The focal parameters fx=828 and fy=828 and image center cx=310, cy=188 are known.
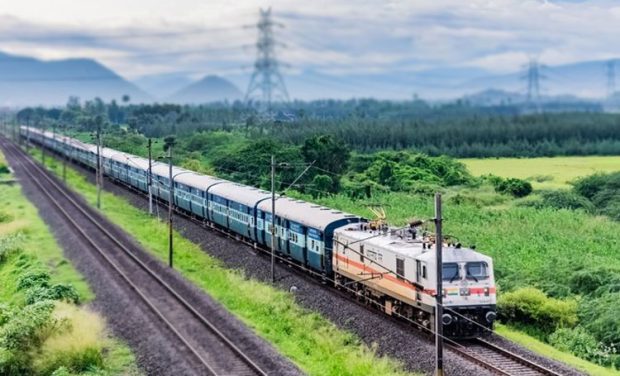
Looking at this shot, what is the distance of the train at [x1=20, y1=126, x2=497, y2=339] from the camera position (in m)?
31.9

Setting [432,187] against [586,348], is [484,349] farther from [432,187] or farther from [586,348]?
[432,187]

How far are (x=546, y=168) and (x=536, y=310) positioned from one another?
256 ft

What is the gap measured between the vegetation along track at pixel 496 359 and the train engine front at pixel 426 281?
656 mm

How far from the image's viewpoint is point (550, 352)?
Answer: 104ft

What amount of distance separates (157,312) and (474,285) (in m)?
15.8

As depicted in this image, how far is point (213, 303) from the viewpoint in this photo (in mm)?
41531

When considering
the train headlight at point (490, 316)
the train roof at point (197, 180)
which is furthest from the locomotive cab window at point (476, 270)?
the train roof at point (197, 180)

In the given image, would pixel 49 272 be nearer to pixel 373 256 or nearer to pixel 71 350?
pixel 71 350

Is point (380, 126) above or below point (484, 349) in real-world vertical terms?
above

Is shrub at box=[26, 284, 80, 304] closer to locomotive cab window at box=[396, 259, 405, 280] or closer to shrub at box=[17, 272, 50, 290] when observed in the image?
shrub at box=[17, 272, 50, 290]

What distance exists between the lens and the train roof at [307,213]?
42000mm

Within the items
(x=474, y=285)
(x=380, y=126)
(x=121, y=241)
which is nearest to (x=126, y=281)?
(x=121, y=241)

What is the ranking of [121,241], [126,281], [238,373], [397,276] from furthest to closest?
[121,241], [126,281], [397,276], [238,373]

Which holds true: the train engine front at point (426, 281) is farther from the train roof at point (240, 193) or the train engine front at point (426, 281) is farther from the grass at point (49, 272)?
the train roof at point (240, 193)
